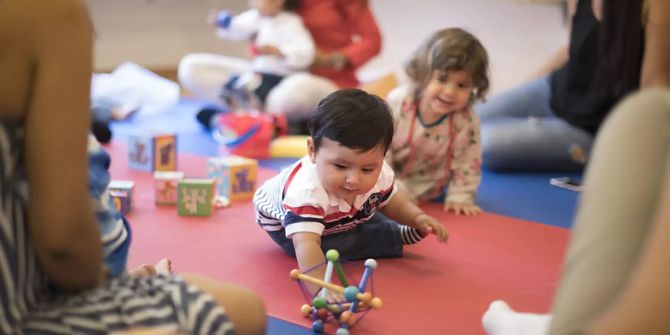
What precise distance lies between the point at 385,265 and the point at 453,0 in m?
2.36

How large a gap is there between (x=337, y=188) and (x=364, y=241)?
18cm

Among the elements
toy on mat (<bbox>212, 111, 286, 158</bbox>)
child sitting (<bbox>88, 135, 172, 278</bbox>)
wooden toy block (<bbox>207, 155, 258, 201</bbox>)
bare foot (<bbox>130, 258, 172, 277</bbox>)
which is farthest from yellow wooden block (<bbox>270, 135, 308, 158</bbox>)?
child sitting (<bbox>88, 135, 172, 278</bbox>)

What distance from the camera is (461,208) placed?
74.0 inches

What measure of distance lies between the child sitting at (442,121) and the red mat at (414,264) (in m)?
0.10

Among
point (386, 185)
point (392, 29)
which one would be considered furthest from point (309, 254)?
point (392, 29)

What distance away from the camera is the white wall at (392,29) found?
343 cm

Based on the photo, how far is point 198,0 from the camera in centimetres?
415

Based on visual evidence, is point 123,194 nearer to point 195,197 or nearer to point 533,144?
point 195,197

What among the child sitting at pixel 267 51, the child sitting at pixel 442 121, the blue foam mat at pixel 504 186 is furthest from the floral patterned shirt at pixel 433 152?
the child sitting at pixel 267 51

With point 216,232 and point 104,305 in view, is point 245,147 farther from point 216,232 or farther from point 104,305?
point 104,305

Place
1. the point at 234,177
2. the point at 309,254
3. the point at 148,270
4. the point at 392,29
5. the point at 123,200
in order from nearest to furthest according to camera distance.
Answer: the point at 148,270 < the point at 309,254 < the point at 123,200 < the point at 234,177 < the point at 392,29

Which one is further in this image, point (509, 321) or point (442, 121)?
point (442, 121)

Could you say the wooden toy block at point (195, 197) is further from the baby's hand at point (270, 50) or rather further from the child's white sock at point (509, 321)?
the baby's hand at point (270, 50)

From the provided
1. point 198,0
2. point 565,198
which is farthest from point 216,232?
point 198,0
